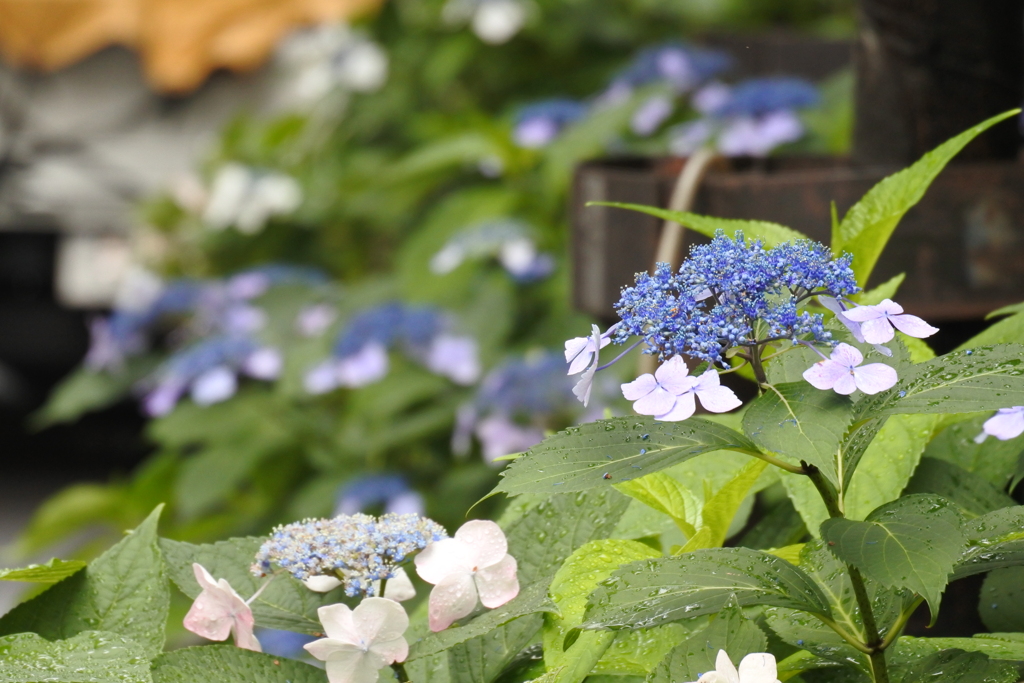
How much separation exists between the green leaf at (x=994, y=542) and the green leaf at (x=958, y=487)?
4.1 inches

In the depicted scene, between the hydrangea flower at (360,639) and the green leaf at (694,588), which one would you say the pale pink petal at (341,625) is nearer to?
the hydrangea flower at (360,639)

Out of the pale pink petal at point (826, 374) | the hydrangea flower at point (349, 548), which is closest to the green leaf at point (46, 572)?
the hydrangea flower at point (349, 548)

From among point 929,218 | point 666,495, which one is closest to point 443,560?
point 666,495

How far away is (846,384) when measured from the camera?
0.42 metres

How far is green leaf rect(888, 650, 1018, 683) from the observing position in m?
0.45

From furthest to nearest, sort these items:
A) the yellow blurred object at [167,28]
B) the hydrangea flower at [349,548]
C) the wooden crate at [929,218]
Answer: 1. the yellow blurred object at [167,28]
2. the wooden crate at [929,218]
3. the hydrangea flower at [349,548]

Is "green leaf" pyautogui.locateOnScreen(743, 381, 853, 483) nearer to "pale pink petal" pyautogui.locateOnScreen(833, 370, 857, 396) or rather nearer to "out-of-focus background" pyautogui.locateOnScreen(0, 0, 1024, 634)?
"pale pink petal" pyautogui.locateOnScreen(833, 370, 857, 396)

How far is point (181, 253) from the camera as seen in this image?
9.21 ft

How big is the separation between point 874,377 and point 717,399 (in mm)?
58

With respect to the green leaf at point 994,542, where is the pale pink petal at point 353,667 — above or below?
below

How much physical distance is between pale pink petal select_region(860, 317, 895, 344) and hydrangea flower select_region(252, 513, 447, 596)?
0.72 ft

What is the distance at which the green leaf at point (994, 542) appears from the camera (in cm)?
46

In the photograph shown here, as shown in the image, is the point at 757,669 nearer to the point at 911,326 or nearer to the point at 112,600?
the point at 911,326

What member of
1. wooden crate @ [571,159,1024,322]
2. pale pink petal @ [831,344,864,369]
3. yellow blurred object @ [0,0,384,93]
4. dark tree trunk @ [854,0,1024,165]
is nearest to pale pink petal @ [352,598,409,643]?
pale pink petal @ [831,344,864,369]
